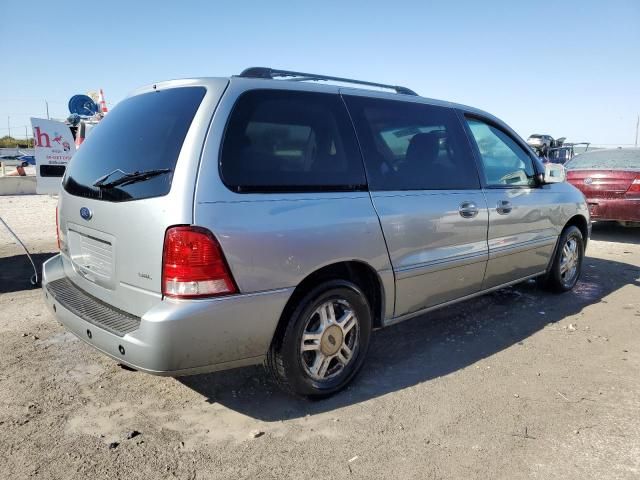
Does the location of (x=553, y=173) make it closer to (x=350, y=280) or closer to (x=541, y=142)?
(x=350, y=280)

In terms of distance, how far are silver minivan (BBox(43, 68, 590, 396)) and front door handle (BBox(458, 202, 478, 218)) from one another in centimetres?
1

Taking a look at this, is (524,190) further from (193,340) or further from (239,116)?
(193,340)

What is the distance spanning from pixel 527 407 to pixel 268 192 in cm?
204

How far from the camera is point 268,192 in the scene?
2645mm

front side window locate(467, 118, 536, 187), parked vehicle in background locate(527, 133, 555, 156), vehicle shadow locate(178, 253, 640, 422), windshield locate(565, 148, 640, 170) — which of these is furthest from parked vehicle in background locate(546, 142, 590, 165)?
front side window locate(467, 118, 536, 187)

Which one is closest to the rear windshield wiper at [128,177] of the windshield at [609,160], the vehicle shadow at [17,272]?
the vehicle shadow at [17,272]

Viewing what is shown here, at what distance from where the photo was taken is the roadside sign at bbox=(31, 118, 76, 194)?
8.44 metres

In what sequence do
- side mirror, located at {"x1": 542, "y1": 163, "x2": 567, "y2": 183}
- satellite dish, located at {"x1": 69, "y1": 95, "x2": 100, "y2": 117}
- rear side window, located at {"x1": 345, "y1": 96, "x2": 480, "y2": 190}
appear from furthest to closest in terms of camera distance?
satellite dish, located at {"x1": 69, "y1": 95, "x2": 100, "y2": 117}, side mirror, located at {"x1": 542, "y1": 163, "x2": 567, "y2": 183}, rear side window, located at {"x1": 345, "y1": 96, "x2": 480, "y2": 190}

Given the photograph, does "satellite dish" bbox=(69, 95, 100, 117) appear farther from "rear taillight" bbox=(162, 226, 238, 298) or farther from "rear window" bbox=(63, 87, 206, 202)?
"rear taillight" bbox=(162, 226, 238, 298)

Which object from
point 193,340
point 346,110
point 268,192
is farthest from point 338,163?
point 193,340

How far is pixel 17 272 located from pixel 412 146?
4.88 meters

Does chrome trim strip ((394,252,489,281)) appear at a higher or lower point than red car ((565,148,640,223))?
lower

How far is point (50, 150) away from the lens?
873cm

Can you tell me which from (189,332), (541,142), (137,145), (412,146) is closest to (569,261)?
(412,146)
